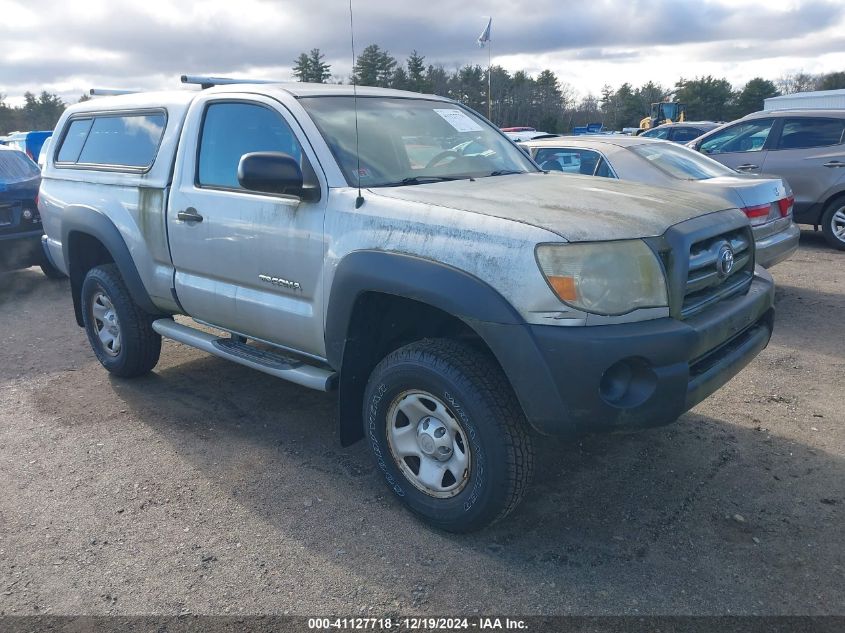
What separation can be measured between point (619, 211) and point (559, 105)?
49.8 metres

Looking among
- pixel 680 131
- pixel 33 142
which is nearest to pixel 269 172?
pixel 680 131

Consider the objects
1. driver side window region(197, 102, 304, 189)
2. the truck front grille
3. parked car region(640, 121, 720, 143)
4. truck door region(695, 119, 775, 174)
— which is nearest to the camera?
the truck front grille

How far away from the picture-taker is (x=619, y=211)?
3.18m

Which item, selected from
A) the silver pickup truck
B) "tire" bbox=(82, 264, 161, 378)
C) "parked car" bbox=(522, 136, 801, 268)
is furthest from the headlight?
"parked car" bbox=(522, 136, 801, 268)

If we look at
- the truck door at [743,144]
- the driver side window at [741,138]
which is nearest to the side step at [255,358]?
the truck door at [743,144]

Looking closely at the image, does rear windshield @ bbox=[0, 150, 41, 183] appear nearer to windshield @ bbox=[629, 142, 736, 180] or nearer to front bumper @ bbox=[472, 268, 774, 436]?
windshield @ bbox=[629, 142, 736, 180]

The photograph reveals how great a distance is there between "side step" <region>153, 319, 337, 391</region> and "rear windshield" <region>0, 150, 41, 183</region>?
501 cm

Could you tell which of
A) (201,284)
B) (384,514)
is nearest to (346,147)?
(201,284)

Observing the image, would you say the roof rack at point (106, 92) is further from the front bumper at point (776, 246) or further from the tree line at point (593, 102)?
the tree line at point (593, 102)

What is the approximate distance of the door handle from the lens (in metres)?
4.25

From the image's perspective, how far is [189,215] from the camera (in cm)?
430

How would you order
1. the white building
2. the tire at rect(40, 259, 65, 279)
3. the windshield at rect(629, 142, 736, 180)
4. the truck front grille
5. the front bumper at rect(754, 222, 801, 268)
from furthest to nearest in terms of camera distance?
the white building → the tire at rect(40, 259, 65, 279) → the windshield at rect(629, 142, 736, 180) → the front bumper at rect(754, 222, 801, 268) → the truck front grille

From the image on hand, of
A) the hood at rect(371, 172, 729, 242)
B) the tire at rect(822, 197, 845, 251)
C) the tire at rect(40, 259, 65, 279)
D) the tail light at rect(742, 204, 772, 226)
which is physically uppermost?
the hood at rect(371, 172, 729, 242)

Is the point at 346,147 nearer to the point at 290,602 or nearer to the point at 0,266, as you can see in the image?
the point at 290,602
